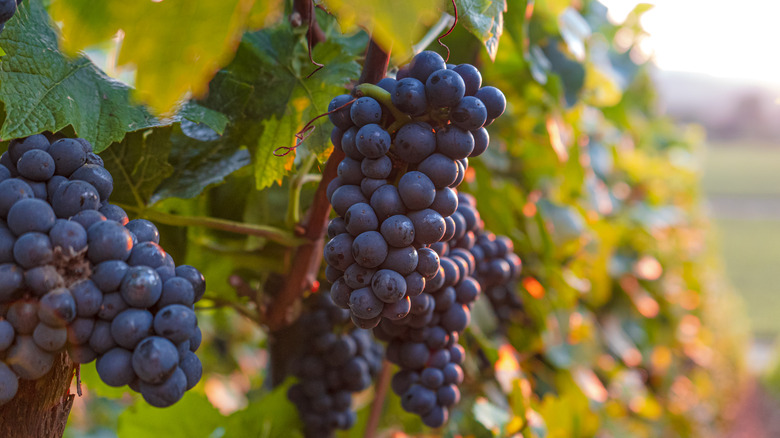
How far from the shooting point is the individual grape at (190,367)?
1.52ft

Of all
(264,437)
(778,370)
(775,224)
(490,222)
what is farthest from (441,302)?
(775,224)

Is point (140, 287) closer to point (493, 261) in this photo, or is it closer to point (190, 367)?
point (190, 367)

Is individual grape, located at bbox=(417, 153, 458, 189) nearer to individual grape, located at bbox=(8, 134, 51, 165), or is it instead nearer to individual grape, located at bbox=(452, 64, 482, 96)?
individual grape, located at bbox=(452, 64, 482, 96)

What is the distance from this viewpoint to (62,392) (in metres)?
0.49

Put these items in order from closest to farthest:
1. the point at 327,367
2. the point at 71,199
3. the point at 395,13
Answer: the point at 395,13, the point at 71,199, the point at 327,367

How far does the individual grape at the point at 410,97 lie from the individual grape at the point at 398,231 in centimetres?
10

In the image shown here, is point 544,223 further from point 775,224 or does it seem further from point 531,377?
point 775,224

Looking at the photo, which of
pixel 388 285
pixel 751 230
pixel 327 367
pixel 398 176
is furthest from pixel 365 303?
pixel 751 230

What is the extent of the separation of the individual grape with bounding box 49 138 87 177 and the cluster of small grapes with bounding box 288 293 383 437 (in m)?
0.53

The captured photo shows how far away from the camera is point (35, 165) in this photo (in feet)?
1.51

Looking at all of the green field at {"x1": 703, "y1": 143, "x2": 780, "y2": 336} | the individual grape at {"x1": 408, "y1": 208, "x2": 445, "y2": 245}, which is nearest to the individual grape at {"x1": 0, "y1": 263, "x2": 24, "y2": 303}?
the individual grape at {"x1": 408, "y1": 208, "x2": 445, "y2": 245}

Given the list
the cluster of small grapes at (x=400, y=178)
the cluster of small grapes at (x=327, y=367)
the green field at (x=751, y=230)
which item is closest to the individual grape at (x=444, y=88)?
the cluster of small grapes at (x=400, y=178)

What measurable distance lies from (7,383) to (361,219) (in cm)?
30

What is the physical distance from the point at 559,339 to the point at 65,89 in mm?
1386
